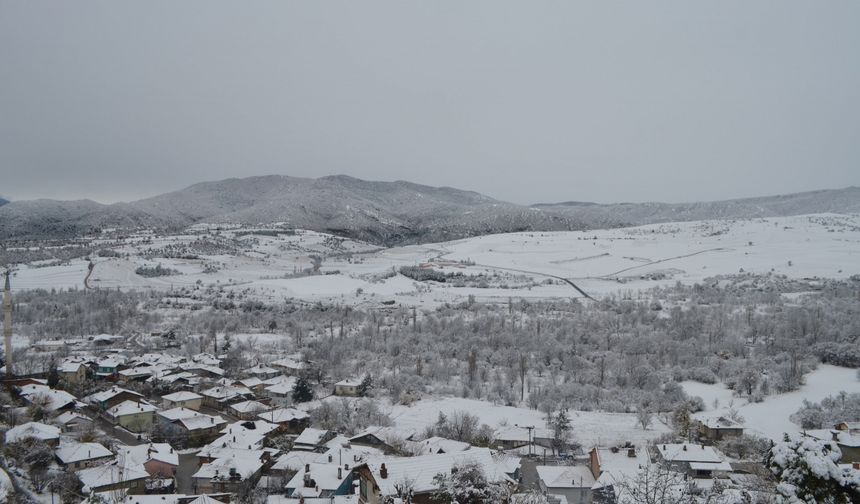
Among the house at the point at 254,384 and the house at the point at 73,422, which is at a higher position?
the house at the point at 73,422

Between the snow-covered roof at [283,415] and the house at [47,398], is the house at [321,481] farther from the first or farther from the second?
the house at [47,398]

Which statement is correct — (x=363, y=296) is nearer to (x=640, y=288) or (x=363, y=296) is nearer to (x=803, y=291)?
(x=640, y=288)

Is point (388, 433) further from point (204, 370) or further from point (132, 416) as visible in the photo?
point (204, 370)

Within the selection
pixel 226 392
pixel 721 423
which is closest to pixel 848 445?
pixel 721 423

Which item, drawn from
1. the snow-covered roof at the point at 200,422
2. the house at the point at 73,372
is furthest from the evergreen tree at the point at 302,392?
the house at the point at 73,372

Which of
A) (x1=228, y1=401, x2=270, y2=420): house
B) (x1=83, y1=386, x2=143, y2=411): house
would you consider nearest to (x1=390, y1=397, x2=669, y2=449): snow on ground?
Result: (x1=228, y1=401, x2=270, y2=420): house

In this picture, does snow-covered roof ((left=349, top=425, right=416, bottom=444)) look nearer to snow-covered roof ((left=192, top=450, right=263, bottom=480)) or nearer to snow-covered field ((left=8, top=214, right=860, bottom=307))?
snow-covered roof ((left=192, top=450, right=263, bottom=480))
